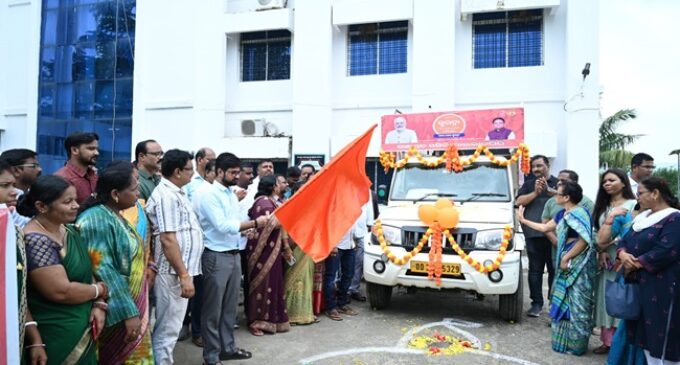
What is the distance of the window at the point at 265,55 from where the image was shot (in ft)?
48.1

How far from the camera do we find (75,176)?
3541 millimetres

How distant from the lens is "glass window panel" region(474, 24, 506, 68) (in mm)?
12875

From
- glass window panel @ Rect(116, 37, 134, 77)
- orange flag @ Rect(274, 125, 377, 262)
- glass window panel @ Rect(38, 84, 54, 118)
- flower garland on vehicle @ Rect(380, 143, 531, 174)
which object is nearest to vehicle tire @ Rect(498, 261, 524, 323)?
flower garland on vehicle @ Rect(380, 143, 531, 174)

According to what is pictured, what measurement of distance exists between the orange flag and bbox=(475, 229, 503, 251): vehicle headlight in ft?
4.43

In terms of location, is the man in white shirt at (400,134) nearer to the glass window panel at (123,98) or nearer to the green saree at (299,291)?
the green saree at (299,291)

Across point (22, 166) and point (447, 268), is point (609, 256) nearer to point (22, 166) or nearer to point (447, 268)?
point (447, 268)

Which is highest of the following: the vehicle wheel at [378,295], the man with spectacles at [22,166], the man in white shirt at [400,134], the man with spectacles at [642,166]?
the man in white shirt at [400,134]

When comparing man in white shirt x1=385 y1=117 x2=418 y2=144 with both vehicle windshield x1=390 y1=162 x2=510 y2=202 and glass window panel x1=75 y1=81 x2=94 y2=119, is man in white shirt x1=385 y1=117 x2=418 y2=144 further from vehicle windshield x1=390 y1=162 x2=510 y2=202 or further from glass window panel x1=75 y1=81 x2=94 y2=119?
glass window panel x1=75 y1=81 x2=94 y2=119

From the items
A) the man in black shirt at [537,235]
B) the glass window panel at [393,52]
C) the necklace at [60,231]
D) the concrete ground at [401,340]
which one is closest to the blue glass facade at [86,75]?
the glass window panel at [393,52]

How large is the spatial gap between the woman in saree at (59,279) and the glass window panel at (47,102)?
728 inches

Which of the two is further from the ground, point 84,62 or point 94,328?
point 84,62

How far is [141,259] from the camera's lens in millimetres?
2766

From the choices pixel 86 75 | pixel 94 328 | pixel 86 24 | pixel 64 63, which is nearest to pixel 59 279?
pixel 94 328

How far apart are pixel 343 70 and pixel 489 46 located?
4.40 metres
